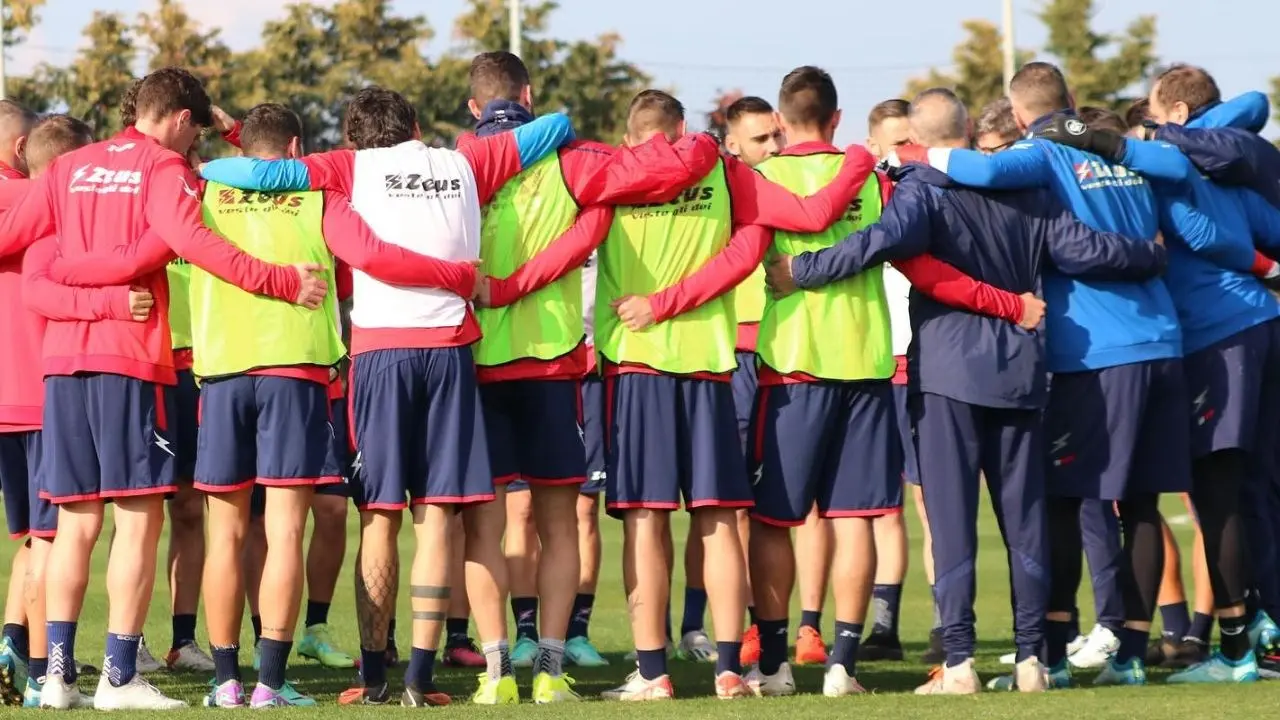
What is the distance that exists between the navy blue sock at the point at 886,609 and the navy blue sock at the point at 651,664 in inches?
91.6

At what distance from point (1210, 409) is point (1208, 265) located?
2.25ft

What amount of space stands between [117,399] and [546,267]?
183 cm

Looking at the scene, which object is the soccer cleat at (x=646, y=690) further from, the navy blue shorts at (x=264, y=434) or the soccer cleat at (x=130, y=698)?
the soccer cleat at (x=130, y=698)

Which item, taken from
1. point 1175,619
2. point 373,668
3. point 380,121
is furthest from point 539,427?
point 1175,619

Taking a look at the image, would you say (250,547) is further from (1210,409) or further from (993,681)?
(1210,409)

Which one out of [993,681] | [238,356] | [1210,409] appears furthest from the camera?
[1210,409]

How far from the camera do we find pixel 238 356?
25.5ft

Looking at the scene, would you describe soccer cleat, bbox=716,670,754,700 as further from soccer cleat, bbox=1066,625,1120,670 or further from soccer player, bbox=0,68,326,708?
soccer cleat, bbox=1066,625,1120,670

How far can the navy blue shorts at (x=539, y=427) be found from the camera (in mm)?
8227

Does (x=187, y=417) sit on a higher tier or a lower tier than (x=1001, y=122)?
lower

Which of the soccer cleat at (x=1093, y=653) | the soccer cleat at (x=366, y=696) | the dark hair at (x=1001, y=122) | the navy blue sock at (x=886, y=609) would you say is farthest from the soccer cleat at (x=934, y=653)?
the soccer cleat at (x=366, y=696)

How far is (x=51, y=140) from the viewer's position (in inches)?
352

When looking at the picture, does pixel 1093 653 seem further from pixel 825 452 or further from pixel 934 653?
pixel 825 452

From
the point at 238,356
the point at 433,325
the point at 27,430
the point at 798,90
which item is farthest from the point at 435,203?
the point at 27,430
